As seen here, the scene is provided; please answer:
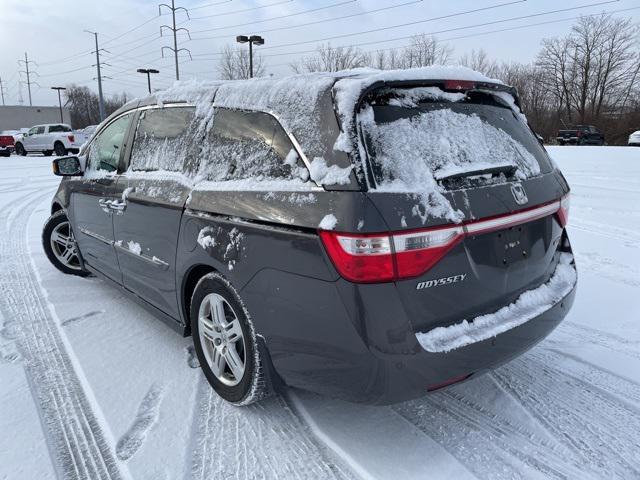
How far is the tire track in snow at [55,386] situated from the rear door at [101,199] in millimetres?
609

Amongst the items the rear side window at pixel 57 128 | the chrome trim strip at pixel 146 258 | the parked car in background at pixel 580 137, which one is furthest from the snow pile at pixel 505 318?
the parked car in background at pixel 580 137

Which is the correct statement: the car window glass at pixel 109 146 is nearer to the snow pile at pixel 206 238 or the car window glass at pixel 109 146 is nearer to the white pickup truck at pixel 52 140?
the snow pile at pixel 206 238

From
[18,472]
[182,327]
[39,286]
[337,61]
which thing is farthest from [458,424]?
[337,61]

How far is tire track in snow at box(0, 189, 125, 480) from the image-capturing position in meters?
2.24

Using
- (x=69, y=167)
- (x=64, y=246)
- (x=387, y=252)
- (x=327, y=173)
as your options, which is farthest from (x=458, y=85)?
(x=64, y=246)

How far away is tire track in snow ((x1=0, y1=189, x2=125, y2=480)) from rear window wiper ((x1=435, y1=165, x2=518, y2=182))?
196 cm

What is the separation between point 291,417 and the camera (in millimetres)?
2543

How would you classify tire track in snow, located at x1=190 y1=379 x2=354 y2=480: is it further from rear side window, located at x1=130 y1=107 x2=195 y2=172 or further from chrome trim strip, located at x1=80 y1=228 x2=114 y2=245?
chrome trim strip, located at x1=80 y1=228 x2=114 y2=245

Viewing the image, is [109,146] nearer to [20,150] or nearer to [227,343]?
[227,343]

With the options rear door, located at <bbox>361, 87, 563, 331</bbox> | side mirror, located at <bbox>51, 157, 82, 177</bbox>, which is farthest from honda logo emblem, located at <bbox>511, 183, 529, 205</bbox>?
side mirror, located at <bbox>51, 157, 82, 177</bbox>

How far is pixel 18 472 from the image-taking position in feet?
7.07

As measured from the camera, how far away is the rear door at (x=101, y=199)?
12.1 ft

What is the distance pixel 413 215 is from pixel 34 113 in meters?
73.8

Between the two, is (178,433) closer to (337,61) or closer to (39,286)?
(39,286)
